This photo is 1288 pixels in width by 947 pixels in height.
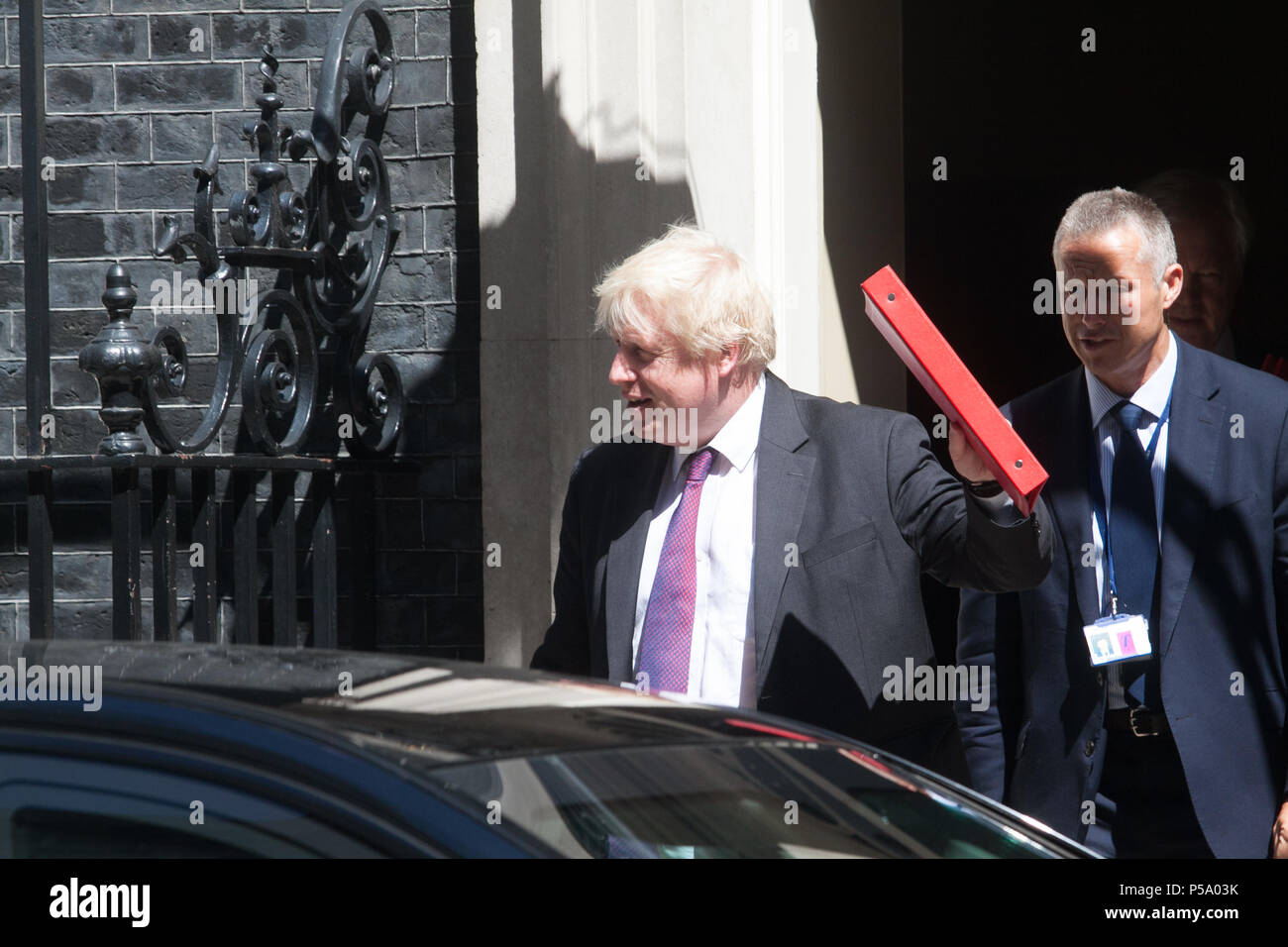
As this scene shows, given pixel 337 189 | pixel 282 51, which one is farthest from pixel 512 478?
pixel 282 51

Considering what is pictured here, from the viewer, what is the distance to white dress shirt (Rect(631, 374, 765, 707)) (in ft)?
10.6

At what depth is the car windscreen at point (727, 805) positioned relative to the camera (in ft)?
5.77

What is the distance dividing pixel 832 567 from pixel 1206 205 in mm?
1719

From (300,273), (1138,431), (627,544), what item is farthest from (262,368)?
(1138,431)

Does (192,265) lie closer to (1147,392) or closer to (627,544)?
(627,544)

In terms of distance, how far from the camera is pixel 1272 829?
10.6 feet

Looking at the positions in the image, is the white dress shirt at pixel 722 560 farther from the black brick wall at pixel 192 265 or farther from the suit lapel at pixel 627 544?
the black brick wall at pixel 192 265

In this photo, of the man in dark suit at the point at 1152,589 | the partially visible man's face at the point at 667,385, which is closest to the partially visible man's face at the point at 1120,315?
the man in dark suit at the point at 1152,589

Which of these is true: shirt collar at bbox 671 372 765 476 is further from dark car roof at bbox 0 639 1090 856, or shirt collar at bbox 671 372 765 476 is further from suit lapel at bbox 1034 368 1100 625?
dark car roof at bbox 0 639 1090 856

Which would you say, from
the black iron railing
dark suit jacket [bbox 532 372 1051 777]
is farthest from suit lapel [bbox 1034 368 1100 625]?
the black iron railing

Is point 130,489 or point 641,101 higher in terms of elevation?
point 641,101

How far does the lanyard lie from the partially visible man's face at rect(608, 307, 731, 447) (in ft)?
2.61
